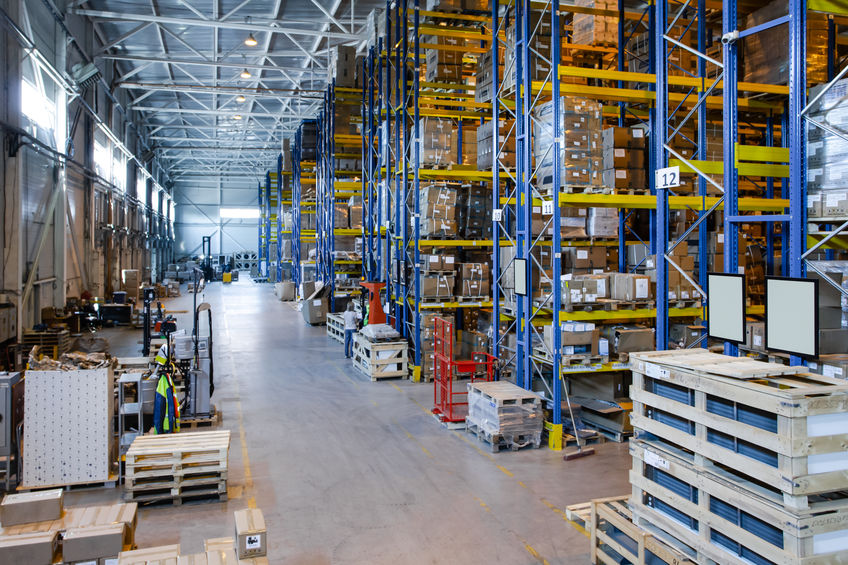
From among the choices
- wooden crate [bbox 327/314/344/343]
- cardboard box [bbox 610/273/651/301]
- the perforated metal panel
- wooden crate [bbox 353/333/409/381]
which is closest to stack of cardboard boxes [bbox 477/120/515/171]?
cardboard box [bbox 610/273/651/301]

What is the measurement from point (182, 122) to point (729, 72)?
121ft

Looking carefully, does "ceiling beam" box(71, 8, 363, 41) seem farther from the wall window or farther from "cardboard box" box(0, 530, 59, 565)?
"cardboard box" box(0, 530, 59, 565)

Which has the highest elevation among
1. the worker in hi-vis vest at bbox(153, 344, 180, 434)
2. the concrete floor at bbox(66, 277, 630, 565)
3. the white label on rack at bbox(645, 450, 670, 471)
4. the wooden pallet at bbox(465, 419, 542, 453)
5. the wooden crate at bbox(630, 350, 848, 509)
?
the wooden crate at bbox(630, 350, 848, 509)

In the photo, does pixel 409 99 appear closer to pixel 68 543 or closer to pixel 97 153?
pixel 68 543

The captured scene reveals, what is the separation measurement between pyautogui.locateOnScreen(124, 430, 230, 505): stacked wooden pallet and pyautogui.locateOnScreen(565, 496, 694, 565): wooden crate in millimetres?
3704

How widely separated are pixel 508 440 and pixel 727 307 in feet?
11.5

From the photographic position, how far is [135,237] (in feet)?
105

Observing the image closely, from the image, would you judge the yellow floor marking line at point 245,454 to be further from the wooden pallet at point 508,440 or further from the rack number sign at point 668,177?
the rack number sign at point 668,177

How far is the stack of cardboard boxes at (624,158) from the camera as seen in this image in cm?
955

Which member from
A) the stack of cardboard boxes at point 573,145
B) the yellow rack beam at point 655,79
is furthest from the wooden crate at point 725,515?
the yellow rack beam at point 655,79

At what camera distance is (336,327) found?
56.4 feet

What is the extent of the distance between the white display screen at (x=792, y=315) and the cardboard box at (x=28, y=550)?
5485 mm

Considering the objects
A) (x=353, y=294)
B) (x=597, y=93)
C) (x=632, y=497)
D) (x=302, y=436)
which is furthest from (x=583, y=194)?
(x=353, y=294)

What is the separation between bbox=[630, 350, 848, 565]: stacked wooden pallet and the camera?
3.69 m
